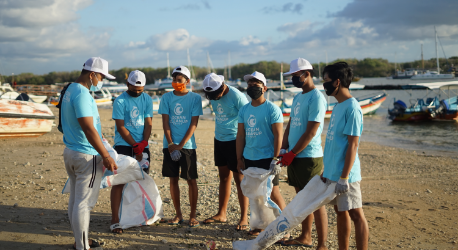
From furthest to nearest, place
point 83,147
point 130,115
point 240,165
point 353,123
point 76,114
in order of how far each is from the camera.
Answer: point 130,115 → point 240,165 → point 83,147 → point 76,114 → point 353,123

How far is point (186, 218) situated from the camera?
5070 mm

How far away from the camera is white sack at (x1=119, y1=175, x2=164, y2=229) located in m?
4.55

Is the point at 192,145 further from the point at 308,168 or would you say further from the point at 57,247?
the point at 57,247

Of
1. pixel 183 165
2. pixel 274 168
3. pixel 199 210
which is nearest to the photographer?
pixel 274 168

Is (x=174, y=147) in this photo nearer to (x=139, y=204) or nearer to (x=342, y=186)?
(x=139, y=204)

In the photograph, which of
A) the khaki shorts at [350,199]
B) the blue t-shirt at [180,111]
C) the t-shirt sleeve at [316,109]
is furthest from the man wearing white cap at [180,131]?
the khaki shorts at [350,199]

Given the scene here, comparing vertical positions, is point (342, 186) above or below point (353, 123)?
below

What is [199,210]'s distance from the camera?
5.43 meters

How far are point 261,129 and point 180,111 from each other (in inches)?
46.8

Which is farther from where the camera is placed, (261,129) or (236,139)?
(236,139)

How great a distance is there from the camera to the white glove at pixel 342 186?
10.7 ft

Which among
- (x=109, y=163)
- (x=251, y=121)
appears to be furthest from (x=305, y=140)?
(x=109, y=163)

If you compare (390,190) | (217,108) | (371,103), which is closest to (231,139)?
(217,108)

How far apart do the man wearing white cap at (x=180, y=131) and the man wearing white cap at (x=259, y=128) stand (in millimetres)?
745
